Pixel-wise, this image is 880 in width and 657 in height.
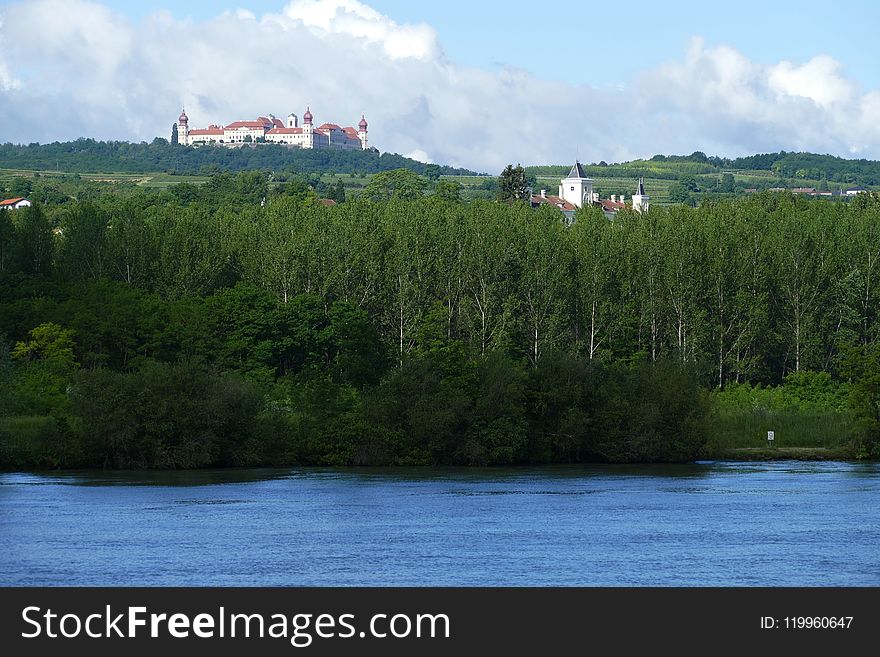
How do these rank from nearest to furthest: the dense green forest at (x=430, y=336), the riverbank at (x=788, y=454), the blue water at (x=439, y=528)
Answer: the blue water at (x=439, y=528), the dense green forest at (x=430, y=336), the riverbank at (x=788, y=454)

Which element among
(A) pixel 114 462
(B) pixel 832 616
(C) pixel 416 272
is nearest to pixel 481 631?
(B) pixel 832 616

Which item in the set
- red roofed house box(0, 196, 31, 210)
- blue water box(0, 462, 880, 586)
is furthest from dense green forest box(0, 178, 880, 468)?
red roofed house box(0, 196, 31, 210)

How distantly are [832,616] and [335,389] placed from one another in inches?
1450

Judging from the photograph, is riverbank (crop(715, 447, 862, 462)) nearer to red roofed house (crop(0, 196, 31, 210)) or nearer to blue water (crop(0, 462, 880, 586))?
blue water (crop(0, 462, 880, 586))

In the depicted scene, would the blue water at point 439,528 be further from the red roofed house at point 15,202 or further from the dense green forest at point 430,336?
the red roofed house at point 15,202

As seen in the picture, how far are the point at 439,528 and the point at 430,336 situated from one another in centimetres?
3984

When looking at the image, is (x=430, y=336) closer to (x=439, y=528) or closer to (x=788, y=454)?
(x=788, y=454)

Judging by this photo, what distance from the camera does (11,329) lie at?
243ft

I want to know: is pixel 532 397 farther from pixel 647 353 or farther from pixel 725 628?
pixel 725 628

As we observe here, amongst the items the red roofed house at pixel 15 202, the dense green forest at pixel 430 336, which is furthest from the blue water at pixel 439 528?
the red roofed house at pixel 15 202

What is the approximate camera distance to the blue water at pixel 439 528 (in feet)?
113

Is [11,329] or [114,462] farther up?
[11,329]

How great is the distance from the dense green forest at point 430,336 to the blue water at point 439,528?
3360 millimetres

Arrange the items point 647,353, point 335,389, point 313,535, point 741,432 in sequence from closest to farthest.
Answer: point 313,535 < point 335,389 < point 741,432 < point 647,353
